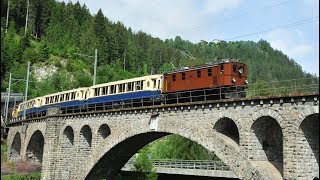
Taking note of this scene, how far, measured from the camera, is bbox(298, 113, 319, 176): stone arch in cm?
1945

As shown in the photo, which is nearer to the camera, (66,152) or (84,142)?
(84,142)

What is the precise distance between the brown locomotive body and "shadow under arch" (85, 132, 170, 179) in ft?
23.1

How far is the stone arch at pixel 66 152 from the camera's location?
3812 centimetres

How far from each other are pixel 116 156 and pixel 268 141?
18.1 meters

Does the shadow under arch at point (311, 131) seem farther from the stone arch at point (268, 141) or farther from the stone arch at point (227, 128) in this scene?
the stone arch at point (227, 128)

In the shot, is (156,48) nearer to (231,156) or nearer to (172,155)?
(172,155)

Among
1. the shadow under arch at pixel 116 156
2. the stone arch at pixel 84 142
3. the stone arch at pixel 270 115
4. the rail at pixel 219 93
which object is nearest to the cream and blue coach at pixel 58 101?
the rail at pixel 219 93

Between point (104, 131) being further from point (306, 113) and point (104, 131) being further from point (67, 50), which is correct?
point (67, 50)

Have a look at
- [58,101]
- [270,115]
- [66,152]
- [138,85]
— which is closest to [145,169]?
[66,152]

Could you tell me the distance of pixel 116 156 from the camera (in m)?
36.8

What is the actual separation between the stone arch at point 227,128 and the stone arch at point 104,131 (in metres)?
13.4

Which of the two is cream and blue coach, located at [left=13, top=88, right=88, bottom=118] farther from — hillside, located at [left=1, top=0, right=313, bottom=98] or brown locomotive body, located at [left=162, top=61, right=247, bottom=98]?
hillside, located at [left=1, top=0, right=313, bottom=98]

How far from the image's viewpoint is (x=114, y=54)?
110 m

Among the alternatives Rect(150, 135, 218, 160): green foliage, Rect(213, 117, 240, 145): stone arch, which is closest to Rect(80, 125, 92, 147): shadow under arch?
A: Rect(213, 117, 240, 145): stone arch
